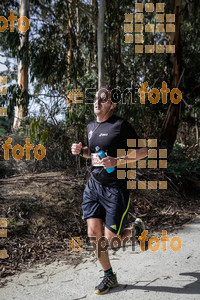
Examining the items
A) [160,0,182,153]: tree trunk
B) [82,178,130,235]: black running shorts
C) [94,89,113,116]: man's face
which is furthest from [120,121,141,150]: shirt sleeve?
[160,0,182,153]: tree trunk

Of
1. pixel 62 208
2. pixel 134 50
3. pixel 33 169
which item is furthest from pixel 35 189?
pixel 134 50

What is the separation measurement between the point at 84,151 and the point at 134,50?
759 centimetres

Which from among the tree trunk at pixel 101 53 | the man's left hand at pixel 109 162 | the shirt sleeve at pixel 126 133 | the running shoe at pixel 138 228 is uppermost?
the tree trunk at pixel 101 53

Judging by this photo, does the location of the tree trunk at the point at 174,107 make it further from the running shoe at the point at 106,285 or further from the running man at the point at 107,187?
the running shoe at the point at 106,285

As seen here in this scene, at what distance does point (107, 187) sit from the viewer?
3.62 metres

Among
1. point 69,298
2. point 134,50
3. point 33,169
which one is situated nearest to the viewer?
point 69,298

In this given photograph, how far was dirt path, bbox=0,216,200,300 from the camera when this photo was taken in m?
3.39

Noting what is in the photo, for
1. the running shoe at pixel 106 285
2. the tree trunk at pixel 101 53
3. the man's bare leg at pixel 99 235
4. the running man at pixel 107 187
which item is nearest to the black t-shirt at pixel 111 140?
the running man at pixel 107 187

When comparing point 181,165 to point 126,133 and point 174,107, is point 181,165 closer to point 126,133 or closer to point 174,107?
point 174,107

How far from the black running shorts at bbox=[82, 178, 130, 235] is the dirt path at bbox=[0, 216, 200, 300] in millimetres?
615

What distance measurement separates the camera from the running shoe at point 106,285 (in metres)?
3.43

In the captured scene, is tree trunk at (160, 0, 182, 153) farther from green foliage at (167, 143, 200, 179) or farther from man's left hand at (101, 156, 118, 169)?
man's left hand at (101, 156, 118, 169)

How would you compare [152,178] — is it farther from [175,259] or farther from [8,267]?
[8,267]

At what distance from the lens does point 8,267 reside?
13.6 feet
